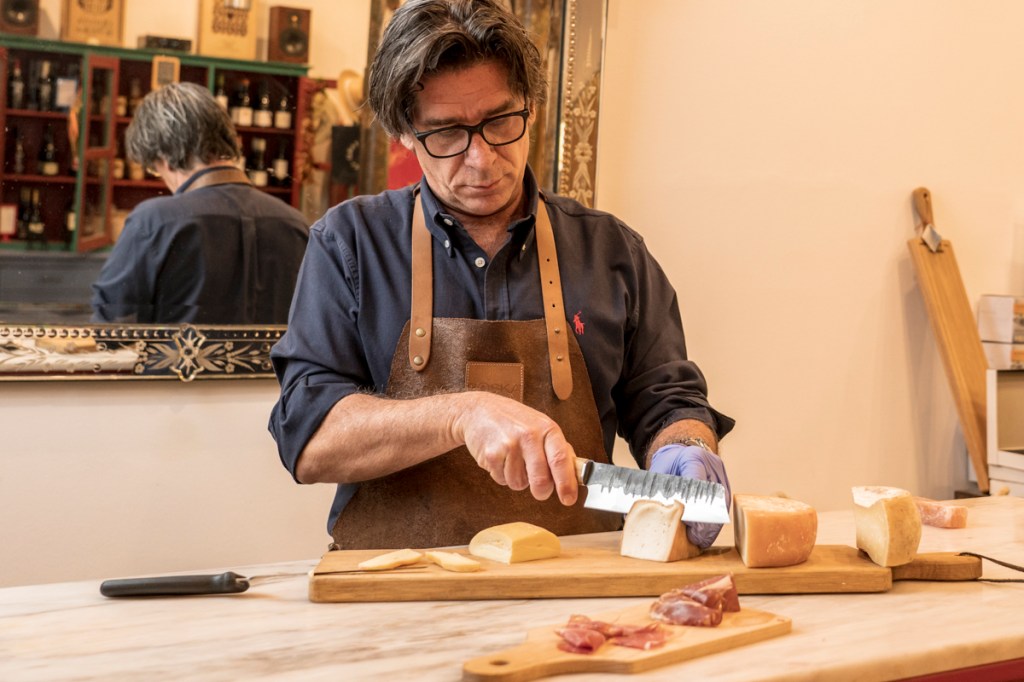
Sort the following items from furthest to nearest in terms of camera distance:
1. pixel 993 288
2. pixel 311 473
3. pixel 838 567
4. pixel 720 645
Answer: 1. pixel 993 288
2. pixel 311 473
3. pixel 838 567
4. pixel 720 645

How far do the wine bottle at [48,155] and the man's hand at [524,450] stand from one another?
5.51 ft

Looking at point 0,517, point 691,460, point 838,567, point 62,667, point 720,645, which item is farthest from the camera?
point 0,517

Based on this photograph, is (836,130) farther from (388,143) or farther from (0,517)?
(0,517)

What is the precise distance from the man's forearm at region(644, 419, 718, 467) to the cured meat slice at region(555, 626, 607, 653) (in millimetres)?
746

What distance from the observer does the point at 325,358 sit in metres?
2.16

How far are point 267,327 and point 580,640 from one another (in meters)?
1.98

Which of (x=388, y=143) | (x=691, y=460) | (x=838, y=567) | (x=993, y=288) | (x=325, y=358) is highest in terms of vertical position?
(x=388, y=143)

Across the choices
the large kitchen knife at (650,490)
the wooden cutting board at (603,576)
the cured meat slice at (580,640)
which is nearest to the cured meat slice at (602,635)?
the cured meat slice at (580,640)

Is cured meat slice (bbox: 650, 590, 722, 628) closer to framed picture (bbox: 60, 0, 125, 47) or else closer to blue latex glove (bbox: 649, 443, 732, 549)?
blue latex glove (bbox: 649, 443, 732, 549)

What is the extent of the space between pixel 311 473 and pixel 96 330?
1.19 meters

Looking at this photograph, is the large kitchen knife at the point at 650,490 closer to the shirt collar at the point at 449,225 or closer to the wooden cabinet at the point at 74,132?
the shirt collar at the point at 449,225

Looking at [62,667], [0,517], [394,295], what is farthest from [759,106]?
[62,667]

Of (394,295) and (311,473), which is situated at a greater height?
(394,295)

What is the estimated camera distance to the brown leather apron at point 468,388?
7.06 ft
